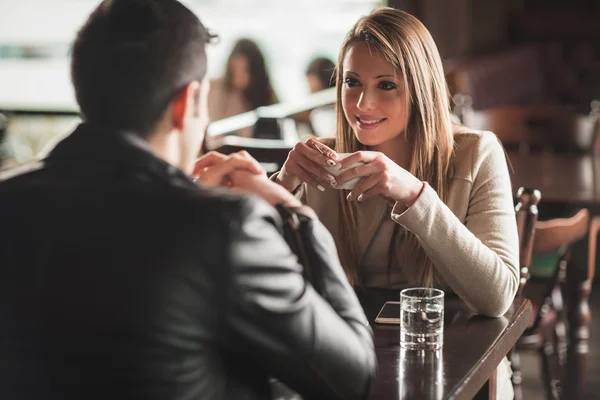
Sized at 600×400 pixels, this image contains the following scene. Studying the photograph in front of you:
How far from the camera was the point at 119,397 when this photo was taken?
0.94 metres

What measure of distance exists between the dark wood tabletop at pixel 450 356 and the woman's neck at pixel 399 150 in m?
0.42

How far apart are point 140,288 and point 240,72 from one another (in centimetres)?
537

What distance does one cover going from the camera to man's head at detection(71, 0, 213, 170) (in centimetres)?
103

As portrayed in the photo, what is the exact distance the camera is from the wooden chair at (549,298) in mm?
2461

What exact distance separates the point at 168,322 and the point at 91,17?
41 cm

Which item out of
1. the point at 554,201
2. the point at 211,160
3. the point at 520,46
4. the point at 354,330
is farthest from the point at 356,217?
the point at 520,46

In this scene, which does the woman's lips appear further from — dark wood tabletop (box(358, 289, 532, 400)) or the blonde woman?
dark wood tabletop (box(358, 289, 532, 400))

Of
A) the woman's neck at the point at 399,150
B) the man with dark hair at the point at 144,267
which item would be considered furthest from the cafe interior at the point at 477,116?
the woman's neck at the point at 399,150

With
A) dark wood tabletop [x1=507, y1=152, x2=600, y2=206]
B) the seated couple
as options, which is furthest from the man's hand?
dark wood tabletop [x1=507, y1=152, x2=600, y2=206]

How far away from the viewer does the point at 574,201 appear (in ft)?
10.6

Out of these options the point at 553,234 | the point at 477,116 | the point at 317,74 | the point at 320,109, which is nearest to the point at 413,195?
the point at 553,234

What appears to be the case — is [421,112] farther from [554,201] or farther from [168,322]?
[554,201]

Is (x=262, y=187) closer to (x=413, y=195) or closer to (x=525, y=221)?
(x=413, y=195)

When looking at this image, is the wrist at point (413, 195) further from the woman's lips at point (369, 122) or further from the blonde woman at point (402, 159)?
the woman's lips at point (369, 122)
